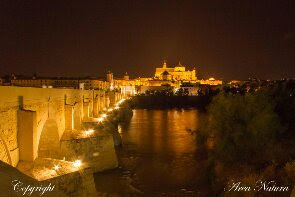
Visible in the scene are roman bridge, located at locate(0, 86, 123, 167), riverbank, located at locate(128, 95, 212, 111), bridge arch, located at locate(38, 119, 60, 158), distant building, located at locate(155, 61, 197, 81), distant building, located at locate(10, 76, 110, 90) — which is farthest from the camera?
distant building, located at locate(155, 61, 197, 81)

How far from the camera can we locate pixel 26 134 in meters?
9.30

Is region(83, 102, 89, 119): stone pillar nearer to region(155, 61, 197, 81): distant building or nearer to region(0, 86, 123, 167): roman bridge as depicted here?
region(0, 86, 123, 167): roman bridge

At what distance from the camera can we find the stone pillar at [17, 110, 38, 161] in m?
9.20

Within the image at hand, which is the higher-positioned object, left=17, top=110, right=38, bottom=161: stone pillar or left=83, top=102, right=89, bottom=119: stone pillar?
left=17, top=110, right=38, bottom=161: stone pillar

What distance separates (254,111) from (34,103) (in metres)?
8.84

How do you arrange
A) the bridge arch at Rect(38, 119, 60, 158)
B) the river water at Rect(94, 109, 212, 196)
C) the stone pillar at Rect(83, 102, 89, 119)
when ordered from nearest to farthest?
the bridge arch at Rect(38, 119, 60, 158) < the river water at Rect(94, 109, 212, 196) < the stone pillar at Rect(83, 102, 89, 119)

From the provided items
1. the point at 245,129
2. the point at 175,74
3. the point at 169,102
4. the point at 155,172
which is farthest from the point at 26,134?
the point at 175,74

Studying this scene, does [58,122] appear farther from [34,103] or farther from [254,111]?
[254,111]

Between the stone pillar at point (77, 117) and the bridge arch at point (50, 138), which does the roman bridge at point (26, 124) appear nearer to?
the bridge arch at point (50, 138)

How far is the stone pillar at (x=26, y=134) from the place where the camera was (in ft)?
30.2

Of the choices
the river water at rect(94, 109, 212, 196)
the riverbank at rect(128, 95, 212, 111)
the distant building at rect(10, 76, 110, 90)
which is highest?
the distant building at rect(10, 76, 110, 90)

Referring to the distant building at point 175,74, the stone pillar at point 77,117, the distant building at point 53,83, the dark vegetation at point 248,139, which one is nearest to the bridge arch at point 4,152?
the dark vegetation at point 248,139

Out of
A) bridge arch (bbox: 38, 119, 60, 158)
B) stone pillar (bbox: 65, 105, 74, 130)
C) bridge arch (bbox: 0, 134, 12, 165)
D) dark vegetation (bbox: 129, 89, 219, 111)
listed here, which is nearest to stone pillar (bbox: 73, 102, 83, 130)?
stone pillar (bbox: 65, 105, 74, 130)

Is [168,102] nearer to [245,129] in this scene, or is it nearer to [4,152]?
[245,129]
